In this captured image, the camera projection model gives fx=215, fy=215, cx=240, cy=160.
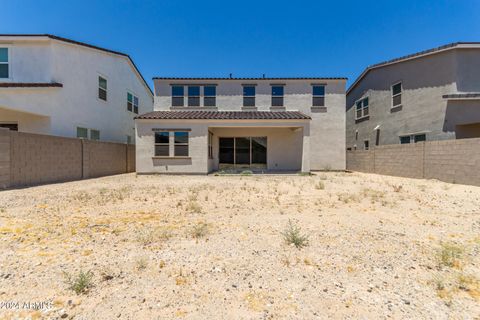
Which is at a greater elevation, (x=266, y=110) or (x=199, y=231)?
(x=266, y=110)

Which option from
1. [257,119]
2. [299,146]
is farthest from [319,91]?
[257,119]

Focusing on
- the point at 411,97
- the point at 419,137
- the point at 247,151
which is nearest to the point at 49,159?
the point at 247,151

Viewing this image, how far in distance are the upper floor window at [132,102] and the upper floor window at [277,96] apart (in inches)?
491

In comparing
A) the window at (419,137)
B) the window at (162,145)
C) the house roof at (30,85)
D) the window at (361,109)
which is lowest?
the window at (162,145)

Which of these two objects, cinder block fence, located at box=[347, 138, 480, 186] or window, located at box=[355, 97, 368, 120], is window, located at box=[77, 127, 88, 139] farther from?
→ window, located at box=[355, 97, 368, 120]

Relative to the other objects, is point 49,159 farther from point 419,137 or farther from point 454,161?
point 419,137

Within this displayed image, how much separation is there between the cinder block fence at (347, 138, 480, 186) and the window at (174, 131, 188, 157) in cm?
1281

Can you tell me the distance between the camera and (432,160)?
35.0 ft

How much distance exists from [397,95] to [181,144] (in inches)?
620

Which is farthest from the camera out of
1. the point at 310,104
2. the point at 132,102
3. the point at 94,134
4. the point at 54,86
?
the point at 132,102

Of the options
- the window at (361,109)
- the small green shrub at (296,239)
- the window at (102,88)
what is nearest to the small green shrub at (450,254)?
the small green shrub at (296,239)

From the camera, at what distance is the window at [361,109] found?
19.0 metres

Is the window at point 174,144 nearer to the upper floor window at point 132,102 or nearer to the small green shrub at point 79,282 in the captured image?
the upper floor window at point 132,102

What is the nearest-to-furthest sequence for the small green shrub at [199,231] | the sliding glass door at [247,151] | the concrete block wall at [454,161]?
the small green shrub at [199,231]
the concrete block wall at [454,161]
the sliding glass door at [247,151]
